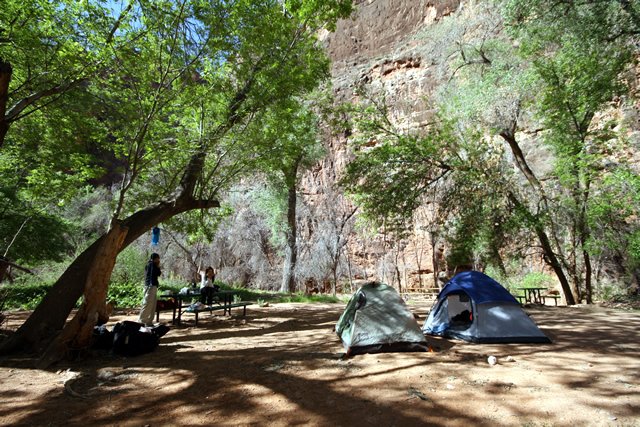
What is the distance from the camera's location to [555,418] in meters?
3.15

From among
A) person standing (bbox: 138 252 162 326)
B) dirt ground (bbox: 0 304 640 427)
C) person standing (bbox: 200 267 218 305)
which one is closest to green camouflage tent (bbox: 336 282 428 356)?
dirt ground (bbox: 0 304 640 427)

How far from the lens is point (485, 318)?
6398mm

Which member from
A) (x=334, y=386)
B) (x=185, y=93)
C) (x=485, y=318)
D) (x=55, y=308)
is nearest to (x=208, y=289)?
(x=55, y=308)

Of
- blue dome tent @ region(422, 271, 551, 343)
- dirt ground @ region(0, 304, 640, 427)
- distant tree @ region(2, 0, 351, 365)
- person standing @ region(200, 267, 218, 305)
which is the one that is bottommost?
dirt ground @ region(0, 304, 640, 427)

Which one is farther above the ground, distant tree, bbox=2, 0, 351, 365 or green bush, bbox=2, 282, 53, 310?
distant tree, bbox=2, 0, 351, 365

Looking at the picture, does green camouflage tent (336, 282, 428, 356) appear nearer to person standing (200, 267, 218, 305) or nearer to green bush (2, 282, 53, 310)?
person standing (200, 267, 218, 305)

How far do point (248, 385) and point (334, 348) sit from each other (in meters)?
2.16

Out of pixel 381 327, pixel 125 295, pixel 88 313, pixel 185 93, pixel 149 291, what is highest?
pixel 185 93

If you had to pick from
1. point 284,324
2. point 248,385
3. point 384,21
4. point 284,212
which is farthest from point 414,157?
point 384,21

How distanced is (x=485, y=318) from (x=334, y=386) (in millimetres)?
3629

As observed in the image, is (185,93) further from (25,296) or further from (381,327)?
(25,296)

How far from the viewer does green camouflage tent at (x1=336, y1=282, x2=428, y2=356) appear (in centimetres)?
560

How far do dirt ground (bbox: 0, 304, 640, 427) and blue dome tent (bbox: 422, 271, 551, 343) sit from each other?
300 millimetres

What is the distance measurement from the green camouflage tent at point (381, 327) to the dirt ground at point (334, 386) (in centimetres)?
20
